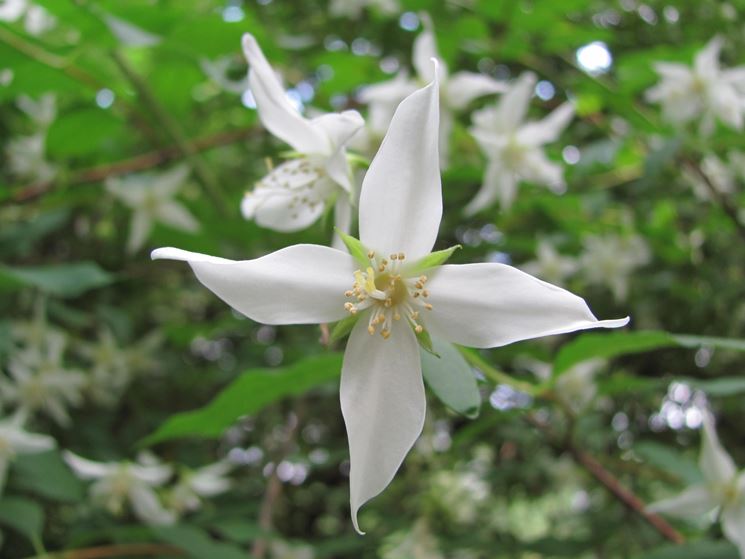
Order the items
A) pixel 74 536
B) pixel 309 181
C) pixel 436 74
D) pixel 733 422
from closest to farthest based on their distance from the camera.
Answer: pixel 436 74
pixel 309 181
pixel 74 536
pixel 733 422

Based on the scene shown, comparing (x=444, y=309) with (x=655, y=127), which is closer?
(x=444, y=309)

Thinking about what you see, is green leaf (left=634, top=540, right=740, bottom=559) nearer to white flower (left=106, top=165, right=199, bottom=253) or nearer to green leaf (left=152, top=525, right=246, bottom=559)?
green leaf (left=152, top=525, right=246, bottom=559)

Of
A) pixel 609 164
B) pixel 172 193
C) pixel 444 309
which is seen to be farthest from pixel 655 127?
pixel 444 309

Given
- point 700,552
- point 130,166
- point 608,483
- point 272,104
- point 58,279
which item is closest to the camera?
point 272,104

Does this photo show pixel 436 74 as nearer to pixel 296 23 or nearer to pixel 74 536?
pixel 74 536

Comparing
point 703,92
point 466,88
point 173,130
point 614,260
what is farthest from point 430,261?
point 614,260

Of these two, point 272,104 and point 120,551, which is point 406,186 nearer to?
point 272,104

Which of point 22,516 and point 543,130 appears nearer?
point 22,516
